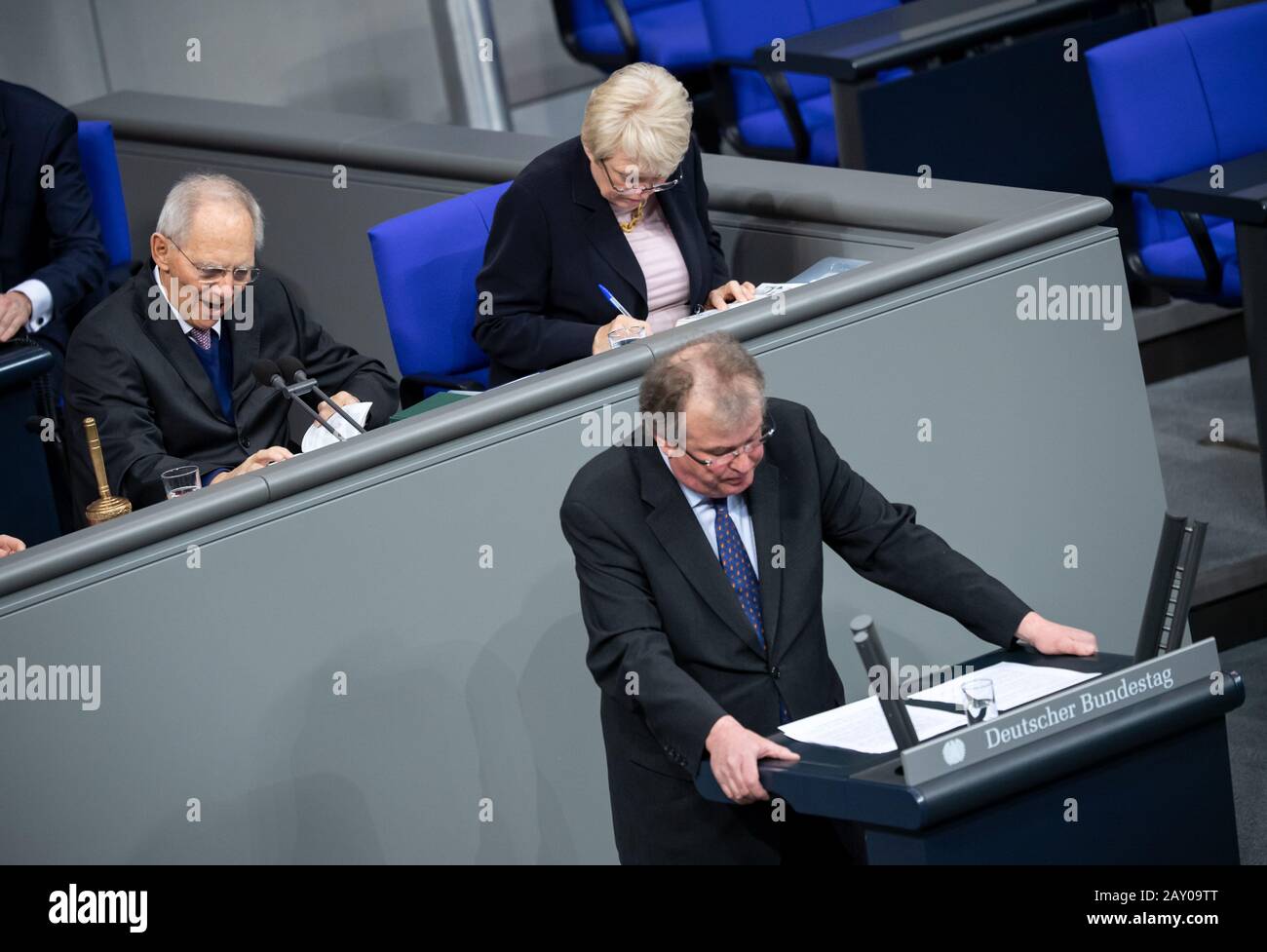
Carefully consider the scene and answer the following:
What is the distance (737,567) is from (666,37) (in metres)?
4.11

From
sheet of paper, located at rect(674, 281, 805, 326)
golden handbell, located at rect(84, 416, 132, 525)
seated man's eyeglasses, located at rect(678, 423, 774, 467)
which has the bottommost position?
seated man's eyeglasses, located at rect(678, 423, 774, 467)

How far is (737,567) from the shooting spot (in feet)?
9.30

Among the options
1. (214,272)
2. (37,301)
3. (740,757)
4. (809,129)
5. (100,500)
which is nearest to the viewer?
(740,757)

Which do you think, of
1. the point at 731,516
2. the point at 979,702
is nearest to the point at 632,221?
the point at 731,516

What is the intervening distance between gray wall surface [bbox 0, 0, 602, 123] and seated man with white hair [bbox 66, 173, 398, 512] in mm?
2946

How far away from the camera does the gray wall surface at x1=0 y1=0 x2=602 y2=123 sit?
6.59m

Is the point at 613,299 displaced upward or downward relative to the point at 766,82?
downward

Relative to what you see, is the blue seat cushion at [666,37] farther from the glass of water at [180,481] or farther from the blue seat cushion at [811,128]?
the glass of water at [180,481]

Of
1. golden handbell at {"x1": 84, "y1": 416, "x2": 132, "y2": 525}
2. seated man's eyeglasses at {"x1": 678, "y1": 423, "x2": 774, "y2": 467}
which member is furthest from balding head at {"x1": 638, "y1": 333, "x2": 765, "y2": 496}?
golden handbell at {"x1": 84, "y1": 416, "x2": 132, "y2": 525}

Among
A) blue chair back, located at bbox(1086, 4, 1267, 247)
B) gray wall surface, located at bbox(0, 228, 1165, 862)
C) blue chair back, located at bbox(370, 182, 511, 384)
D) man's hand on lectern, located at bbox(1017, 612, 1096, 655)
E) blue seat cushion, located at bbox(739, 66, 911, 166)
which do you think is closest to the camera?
man's hand on lectern, located at bbox(1017, 612, 1096, 655)

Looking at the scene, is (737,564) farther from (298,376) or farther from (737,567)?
(298,376)

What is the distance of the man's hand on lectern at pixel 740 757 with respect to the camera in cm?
249

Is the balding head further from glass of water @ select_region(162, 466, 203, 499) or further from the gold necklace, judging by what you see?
the gold necklace
